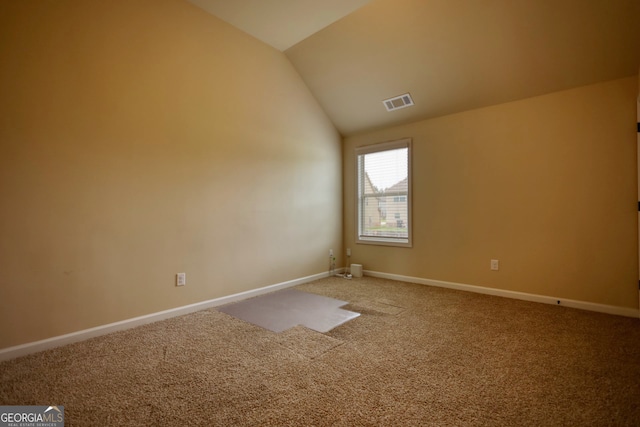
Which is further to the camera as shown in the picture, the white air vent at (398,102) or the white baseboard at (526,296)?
the white air vent at (398,102)

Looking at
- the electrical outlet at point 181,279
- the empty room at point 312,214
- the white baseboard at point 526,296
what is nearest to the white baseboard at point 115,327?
the empty room at point 312,214

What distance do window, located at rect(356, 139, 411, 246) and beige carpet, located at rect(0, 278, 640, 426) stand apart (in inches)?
70.4

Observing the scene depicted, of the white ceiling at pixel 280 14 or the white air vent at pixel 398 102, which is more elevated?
the white ceiling at pixel 280 14

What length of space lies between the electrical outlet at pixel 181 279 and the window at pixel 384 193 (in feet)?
8.73

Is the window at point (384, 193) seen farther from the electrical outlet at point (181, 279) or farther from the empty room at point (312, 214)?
the electrical outlet at point (181, 279)

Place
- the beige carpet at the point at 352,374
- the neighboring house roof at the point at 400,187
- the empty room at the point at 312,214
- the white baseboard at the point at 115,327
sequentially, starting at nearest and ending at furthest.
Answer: the beige carpet at the point at 352,374, the empty room at the point at 312,214, the white baseboard at the point at 115,327, the neighboring house roof at the point at 400,187

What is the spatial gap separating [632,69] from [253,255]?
13.4 feet

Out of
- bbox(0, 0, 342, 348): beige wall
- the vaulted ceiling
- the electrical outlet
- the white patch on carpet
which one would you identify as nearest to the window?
the vaulted ceiling

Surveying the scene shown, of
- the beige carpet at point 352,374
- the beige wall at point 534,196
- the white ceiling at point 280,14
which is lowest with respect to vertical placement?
the beige carpet at point 352,374

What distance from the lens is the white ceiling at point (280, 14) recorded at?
294 cm

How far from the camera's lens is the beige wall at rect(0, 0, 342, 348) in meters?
2.13

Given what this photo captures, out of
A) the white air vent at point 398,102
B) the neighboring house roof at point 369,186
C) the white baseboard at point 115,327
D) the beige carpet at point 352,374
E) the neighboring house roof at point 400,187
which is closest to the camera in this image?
the beige carpet at point 352,374

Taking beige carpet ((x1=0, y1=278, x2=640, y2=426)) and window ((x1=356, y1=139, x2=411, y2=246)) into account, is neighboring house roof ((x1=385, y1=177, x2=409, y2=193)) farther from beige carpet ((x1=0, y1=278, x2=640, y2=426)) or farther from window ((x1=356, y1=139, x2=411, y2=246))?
beige carpet ((x1=0, y1=278, x2=640, y2=426))

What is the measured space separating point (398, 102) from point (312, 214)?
188 centimetres
